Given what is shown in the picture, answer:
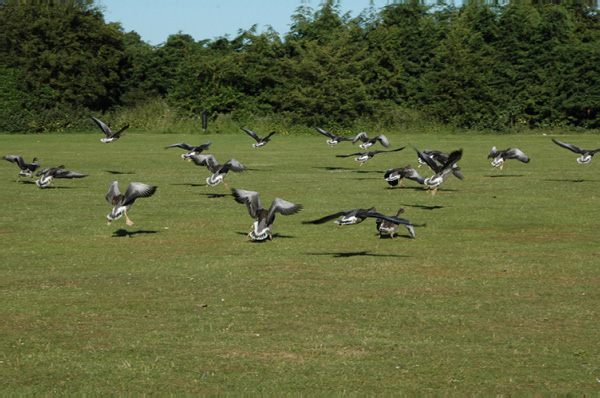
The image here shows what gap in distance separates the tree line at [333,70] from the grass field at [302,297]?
1897 inches

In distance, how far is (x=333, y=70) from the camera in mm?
72812

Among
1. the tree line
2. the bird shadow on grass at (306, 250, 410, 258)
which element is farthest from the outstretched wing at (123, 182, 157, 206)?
the tree line

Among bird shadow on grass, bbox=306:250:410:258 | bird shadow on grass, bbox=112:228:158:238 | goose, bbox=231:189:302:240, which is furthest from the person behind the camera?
bird shadow on grass, bbox=112:228:158:238

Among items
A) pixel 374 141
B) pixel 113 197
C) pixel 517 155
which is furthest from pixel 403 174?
pixel 113 197

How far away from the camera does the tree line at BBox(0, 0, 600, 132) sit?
6958 cm

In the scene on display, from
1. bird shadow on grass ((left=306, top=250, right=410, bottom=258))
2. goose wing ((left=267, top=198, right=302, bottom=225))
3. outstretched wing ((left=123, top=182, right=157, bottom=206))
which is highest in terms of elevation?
outstretched wing ((left=123, top=182, right=157, bottom=206))

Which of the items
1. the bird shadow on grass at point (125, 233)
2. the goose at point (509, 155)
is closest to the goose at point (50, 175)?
the bird shadow on grass at point (125, 233)

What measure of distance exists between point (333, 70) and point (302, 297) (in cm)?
6345

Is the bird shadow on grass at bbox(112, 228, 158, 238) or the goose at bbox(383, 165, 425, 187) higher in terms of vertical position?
the goose at bbox(383, 165, 425, 187)

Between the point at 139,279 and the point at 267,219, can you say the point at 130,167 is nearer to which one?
the point at 267,219

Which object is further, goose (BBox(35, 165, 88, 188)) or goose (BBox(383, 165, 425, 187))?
goose (BBox(35, 165, 88, 188))

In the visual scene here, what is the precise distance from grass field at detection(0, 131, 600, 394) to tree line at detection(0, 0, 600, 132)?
48194 millimetres

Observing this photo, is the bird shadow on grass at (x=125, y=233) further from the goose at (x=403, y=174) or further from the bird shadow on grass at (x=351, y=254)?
the goose at (x=403, y=174)

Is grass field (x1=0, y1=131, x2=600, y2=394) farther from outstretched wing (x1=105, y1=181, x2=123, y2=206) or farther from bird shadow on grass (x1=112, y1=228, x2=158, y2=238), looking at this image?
outstretched wing (x1=105, y1=181, x2=123, y2=206)
